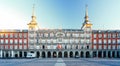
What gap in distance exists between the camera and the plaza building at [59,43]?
121 metres

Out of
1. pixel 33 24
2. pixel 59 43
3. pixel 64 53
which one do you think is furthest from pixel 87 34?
pixel 33 24

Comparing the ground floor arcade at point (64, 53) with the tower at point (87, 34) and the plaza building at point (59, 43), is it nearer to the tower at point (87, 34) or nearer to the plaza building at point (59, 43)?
the plaza building at point (59, 43)

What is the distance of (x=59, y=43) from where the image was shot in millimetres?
122312

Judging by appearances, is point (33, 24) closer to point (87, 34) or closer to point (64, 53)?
point (64, 53)

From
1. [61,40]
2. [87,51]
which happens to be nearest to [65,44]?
[61,40]

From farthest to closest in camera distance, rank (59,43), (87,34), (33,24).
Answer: (33,24) → (87,34) → (59,43)

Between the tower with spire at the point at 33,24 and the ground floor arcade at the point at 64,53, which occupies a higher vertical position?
the tower with spire at the point at 33,24

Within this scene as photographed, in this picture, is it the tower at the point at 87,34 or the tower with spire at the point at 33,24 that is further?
the tower with spire at the point at 33,24

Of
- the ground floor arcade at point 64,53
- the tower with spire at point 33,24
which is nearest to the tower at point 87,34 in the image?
the ground floor arcade at point 64,53

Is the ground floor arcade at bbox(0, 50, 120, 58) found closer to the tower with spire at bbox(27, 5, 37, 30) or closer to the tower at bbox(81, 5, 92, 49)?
the tower at bbox(81, 5, 92, 49)

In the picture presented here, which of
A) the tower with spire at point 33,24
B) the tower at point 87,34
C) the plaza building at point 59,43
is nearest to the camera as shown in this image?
the plaza building at point 59,43

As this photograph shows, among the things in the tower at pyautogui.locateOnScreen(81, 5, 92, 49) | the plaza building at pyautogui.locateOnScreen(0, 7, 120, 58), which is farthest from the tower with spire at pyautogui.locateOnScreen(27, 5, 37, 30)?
the tower at pyautogui.locateOnScreen(81, 5, 92, 49)

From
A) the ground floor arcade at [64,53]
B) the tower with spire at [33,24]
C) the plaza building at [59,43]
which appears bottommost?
the ground floor arcade at [64,53]

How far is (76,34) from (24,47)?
23.2m
